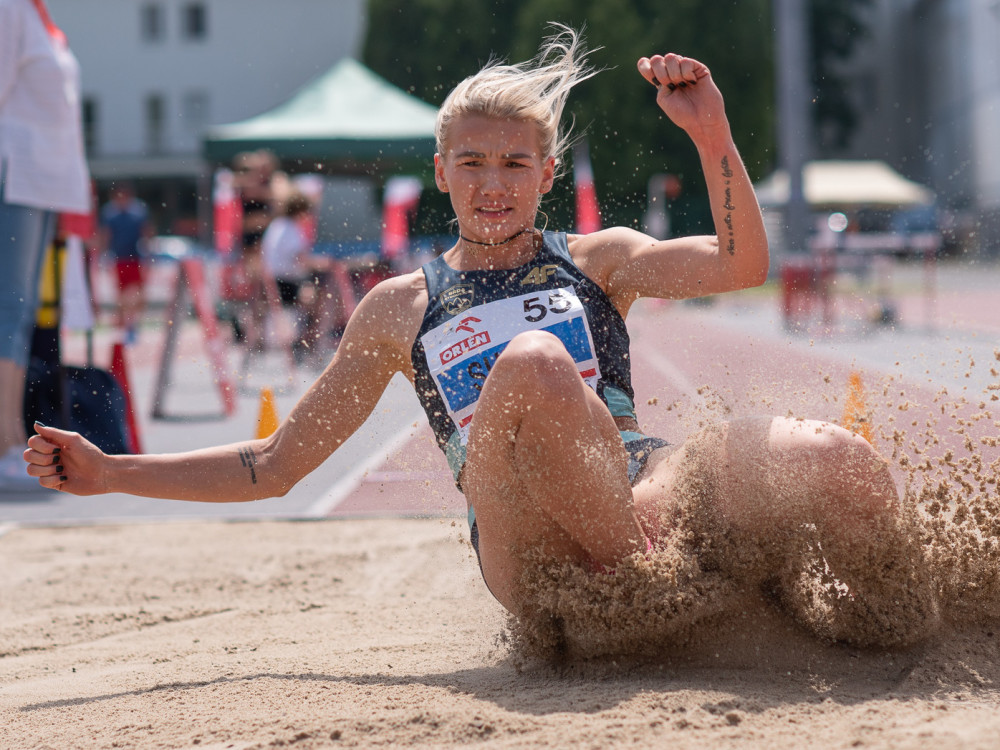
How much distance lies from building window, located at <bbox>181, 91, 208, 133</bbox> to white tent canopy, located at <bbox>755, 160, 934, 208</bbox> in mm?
23916

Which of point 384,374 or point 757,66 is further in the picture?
point 757,66

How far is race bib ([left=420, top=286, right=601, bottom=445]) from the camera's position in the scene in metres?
2.70

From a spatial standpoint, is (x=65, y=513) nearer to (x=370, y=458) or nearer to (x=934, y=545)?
(x=370, y=458)

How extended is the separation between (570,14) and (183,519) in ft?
93.1

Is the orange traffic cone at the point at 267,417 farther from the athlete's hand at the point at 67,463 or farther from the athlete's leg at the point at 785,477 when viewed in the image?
the athlete's leg at the point at 785,477

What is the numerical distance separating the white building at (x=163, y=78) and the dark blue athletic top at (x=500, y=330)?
4609 centimetres

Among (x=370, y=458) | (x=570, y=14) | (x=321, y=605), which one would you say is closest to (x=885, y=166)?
(x=570, y=14)

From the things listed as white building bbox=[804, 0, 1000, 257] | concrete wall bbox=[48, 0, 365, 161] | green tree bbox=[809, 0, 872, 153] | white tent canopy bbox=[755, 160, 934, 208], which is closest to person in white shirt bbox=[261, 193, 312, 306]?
white building bbox=[804, 0, 1000, 257]

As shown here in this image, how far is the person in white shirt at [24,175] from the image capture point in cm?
530

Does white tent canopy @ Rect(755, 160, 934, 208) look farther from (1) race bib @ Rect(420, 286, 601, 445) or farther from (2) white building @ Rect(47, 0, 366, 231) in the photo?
(1) race bib @ Rect(420, 286, 601, 445)

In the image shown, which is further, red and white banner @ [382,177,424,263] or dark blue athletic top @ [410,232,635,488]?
red and white banner @ [382,177,424,263]

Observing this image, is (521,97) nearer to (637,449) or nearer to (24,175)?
(637,449)

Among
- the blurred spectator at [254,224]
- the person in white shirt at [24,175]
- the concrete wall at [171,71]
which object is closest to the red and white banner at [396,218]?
the blurred spectator at [254,224]

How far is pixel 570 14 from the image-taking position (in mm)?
31281
